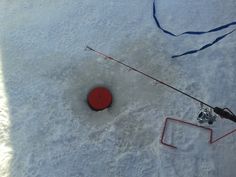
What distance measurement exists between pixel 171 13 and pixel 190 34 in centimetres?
35

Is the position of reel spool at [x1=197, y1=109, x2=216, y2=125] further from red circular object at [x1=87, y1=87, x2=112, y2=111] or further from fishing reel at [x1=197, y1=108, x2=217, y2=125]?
red circular object at [x1=87, y1=87, x2=112, y2=111]

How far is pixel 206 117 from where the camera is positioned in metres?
4.00

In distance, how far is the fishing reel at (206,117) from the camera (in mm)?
3992

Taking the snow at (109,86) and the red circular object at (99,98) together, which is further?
the red circular object at (99,98)

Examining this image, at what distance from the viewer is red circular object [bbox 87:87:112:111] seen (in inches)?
166

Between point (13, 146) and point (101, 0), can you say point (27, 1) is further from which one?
point (13, 146)

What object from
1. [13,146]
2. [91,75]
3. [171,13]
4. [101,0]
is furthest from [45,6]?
[13,146]

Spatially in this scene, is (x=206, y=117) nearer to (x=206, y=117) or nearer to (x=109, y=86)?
(x=206, y=117)

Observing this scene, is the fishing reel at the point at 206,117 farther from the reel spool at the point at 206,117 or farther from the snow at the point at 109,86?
the snow at the point at 109,86

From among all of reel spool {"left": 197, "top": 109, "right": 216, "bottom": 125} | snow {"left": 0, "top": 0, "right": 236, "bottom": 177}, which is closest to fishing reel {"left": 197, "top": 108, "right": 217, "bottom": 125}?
reel spool {"left": 197, "top": 109, "right": 216, "bottom": 125}

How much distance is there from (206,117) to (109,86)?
100 centimetres

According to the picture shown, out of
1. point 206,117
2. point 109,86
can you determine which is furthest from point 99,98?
point 206,117

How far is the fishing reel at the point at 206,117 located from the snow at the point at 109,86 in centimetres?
11

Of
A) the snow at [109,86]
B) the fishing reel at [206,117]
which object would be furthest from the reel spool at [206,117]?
the snow at [109,86]
